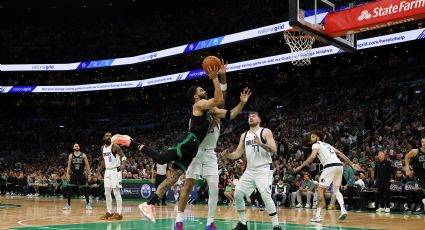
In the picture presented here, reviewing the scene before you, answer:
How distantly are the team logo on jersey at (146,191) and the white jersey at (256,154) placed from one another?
50.9 feet

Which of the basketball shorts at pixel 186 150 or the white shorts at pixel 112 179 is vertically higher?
the basketball shorts at pixel 186 150

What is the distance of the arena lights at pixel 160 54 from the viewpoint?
3475 centimetres

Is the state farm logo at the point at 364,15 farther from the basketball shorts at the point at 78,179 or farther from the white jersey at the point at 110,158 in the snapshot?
the basketball shorts at the point at 78,179

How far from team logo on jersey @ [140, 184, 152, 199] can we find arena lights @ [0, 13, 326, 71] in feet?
45.2

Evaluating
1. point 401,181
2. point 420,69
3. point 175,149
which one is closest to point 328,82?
point 420,69

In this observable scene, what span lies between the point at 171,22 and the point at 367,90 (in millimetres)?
22265

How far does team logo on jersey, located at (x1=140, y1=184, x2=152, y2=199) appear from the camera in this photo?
80.0 ft

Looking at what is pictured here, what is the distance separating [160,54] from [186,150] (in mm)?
35249

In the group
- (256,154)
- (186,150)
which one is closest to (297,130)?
(256,154)

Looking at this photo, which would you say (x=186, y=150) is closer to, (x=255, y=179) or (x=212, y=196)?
(x=212, y=196)

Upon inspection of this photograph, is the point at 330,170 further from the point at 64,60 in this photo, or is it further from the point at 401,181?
the point at 64,60

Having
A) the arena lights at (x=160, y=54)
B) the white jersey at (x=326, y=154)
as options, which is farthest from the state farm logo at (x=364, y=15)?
the arena lights at (x=160, y=54)

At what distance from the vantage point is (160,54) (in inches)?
1678

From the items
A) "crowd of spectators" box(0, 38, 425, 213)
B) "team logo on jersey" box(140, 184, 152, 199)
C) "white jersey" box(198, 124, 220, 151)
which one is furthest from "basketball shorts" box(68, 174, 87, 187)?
"white jersey" box(198, 124, 220, 151)
